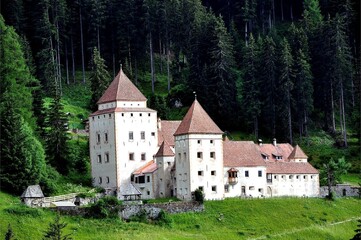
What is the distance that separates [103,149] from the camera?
319ft

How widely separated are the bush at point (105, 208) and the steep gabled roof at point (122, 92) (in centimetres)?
1580

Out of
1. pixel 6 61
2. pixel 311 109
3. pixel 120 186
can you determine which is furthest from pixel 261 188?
pixel 6 61

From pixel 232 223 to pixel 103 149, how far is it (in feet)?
59.2

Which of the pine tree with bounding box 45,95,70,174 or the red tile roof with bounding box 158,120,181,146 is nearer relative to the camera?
the pine tree with bounding box 45,95,70,174

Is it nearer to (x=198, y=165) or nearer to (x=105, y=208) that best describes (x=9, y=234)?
(x=105, y=208)

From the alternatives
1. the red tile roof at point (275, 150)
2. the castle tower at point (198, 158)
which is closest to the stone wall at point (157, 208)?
the castle tower at point (198, 158)

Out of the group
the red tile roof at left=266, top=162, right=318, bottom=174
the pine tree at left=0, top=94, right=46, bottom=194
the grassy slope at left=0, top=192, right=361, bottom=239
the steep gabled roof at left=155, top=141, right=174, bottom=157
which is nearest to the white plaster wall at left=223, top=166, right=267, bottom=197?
the red tile roof at left=266, top=162, right=318, bottom=174

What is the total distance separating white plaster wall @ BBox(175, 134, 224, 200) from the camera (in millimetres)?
90250

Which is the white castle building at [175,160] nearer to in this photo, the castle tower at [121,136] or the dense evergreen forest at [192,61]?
the castle tower at [121,136]

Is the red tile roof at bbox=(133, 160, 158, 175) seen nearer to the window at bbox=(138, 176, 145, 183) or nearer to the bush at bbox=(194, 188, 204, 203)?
the window at bbox=(138, 176, 145, 183)

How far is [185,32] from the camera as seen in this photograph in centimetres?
13012

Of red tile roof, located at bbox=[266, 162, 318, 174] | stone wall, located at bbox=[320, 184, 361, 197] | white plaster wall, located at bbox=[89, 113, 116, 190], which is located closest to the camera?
white plaster wall, located at bbox=[89, 113, 116, 190]

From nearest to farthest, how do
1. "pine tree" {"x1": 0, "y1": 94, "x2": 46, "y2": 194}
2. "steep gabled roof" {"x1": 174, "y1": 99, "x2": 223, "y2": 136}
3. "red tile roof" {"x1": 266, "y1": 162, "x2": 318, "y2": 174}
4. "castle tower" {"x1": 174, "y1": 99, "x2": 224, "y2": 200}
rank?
"pine tree" {"x1": 0, "y1": 94, "x2": 46, "y2": 194} → "castle tower" {"x1": 174, "y1": 99, "x2": 224, "y2": 200} → "steep gabled roof" {"x1": 174, "y1": 99, "x2": 223, "y2": 136} → "red tile roof" {"x1": 266, "y1": 162, "x2": 318, "y2": 174}

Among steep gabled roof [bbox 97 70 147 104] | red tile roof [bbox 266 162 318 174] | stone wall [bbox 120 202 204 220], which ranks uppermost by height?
steep gabled roof [bbox 97 70 147 104]
